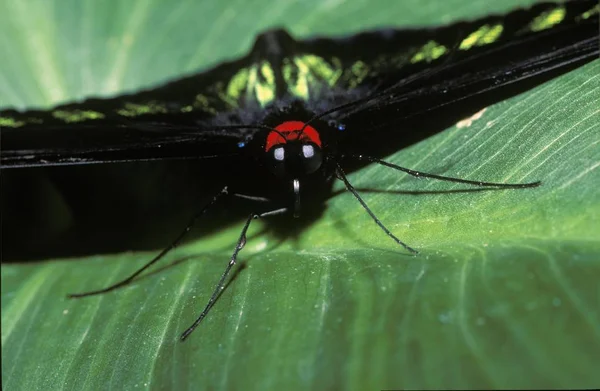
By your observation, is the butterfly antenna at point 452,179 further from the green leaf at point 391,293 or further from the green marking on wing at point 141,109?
the green marking on wing at point 141,109

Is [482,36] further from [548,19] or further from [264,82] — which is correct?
[264,82]

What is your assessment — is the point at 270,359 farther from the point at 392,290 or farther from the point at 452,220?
the point at 452,220

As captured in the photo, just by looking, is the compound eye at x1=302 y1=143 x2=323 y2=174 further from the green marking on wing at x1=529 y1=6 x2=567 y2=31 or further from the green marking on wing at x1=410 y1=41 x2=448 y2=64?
the green marking on wing at x1=529 y1=6 x2=567 y2=31

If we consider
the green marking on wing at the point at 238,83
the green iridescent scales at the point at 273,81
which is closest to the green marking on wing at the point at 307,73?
the green iridescent scales at the point at 273,81

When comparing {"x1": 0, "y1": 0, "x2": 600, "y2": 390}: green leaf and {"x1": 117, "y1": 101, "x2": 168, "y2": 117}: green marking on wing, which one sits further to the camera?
{"x1": 117, "y1": 101, "x2": 168, "y2": 117}: green marking on wing

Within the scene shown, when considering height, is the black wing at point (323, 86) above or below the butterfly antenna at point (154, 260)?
above

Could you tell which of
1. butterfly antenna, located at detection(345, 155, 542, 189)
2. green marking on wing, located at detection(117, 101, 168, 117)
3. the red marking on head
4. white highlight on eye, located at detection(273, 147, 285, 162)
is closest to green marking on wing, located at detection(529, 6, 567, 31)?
butterfly antenna, located at detection(345, 155, 542, 189)

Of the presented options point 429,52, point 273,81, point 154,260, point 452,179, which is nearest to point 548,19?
point 429,52
